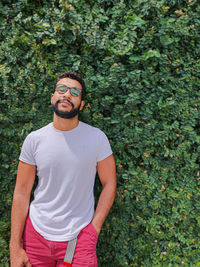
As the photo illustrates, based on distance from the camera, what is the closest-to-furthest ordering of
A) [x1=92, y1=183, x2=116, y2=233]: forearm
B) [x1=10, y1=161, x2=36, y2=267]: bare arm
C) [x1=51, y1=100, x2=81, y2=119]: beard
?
[x1=51, y1=100, x2=81, y2=119]: beard
[x1=10, y1=161, x2=36, y2=267]: bare arm
[x1=92, y1=183, x2=116, y2=233]: forearm

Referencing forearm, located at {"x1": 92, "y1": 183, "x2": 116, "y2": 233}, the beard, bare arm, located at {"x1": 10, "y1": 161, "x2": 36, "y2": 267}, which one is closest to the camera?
the beard

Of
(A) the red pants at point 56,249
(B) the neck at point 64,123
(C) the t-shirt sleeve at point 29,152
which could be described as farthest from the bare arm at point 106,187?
(C) the t-shirt sleeve at point 29,152

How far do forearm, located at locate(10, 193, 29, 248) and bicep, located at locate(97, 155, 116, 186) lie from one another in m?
0.92

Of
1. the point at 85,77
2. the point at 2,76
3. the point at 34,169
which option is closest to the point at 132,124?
the point at 85,77

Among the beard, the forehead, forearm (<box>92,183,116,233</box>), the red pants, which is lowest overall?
the red pants

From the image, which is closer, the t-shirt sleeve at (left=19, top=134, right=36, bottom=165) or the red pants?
the red pants

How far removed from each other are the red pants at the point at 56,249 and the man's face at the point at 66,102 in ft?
4.17

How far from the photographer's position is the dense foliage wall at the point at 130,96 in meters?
2.72

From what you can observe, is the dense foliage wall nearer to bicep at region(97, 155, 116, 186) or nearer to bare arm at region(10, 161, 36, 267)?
bicep at region(97, 155, 116, 186)

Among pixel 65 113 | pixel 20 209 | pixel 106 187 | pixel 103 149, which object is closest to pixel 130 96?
pixel 103 149

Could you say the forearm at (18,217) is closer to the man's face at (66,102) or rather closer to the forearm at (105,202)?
the forearm at (105,202)

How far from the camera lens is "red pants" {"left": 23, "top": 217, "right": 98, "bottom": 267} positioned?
2.42 m

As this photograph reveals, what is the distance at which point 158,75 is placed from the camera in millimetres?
2775

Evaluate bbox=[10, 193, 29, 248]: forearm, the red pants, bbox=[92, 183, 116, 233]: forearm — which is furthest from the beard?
the red pants
